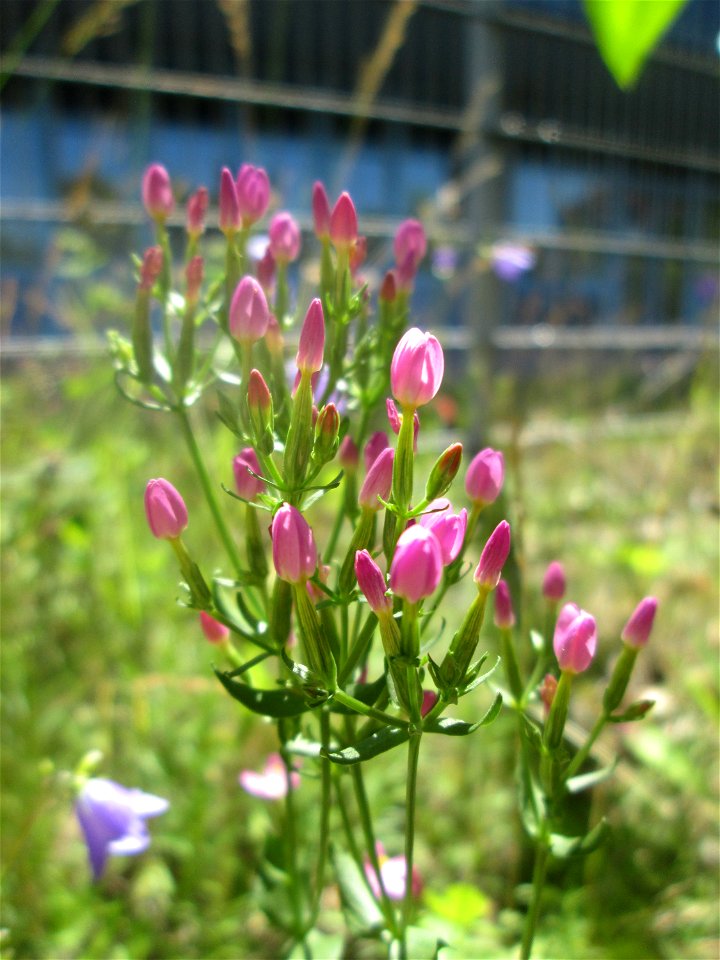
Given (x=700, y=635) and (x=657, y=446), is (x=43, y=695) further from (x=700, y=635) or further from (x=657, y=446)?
(x=657, y=446)

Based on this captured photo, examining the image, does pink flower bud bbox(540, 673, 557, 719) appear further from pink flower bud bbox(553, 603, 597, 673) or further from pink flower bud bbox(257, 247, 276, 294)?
pink flower bud bbox(257, 247, 276, 294)

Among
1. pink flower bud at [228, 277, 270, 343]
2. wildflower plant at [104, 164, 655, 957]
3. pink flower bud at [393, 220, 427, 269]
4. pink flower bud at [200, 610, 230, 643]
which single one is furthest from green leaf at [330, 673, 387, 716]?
pink flower bud at [393, 220, 427, 269]

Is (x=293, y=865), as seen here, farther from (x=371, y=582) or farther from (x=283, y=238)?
(x=283, y=238)

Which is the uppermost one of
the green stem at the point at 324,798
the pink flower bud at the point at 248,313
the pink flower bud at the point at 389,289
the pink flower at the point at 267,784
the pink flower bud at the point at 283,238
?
the pink flower bud at the point at 283,238

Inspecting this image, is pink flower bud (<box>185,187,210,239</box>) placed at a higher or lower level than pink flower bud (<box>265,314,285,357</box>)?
higher

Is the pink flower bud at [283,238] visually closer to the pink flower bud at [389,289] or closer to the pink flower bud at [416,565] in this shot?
the pink flower bud at [389,289]

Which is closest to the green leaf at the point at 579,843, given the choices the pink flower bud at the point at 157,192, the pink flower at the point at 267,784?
the pink flower at the point at 267,784
